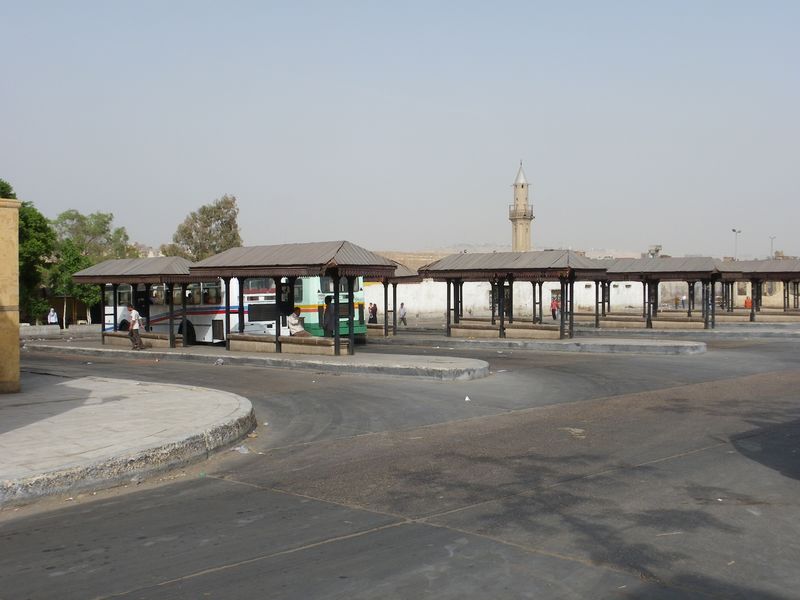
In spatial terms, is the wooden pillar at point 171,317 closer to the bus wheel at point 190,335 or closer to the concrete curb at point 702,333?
the bus wheel at point 190,335

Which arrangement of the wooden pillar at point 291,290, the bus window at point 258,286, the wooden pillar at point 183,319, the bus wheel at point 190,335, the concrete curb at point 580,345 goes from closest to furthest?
the concrete curb at point 580,345, the wooden pillar at point 291,290, the wooden pillar at point 183,319, the bus window at point 258,286, the bus wheel at point 190,335

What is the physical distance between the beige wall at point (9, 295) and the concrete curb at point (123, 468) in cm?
622

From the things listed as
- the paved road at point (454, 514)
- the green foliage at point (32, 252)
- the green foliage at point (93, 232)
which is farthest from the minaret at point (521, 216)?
the paved road at point (454, 514)

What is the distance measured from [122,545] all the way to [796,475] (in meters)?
7.10

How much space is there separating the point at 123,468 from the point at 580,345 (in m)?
20.6

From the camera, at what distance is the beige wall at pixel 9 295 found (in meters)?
15.3

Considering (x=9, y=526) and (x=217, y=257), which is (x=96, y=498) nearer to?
(x=9, y=526)

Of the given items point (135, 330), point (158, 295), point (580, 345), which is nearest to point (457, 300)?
point (580, 345)

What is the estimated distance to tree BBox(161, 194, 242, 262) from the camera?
7088cm

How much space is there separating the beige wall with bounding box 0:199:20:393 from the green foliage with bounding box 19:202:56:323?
1331 inches

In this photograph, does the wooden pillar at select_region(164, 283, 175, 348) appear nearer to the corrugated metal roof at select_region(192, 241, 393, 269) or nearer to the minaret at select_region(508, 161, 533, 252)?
the corrugated metal roof at select_region(192, 241, 393, 269)

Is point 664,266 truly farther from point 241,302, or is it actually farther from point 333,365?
point 333,365

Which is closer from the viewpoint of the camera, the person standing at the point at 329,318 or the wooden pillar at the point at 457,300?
the person standing at the point at 329,318

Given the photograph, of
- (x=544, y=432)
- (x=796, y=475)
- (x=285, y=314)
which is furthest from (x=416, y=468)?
(x=285, y=314)
